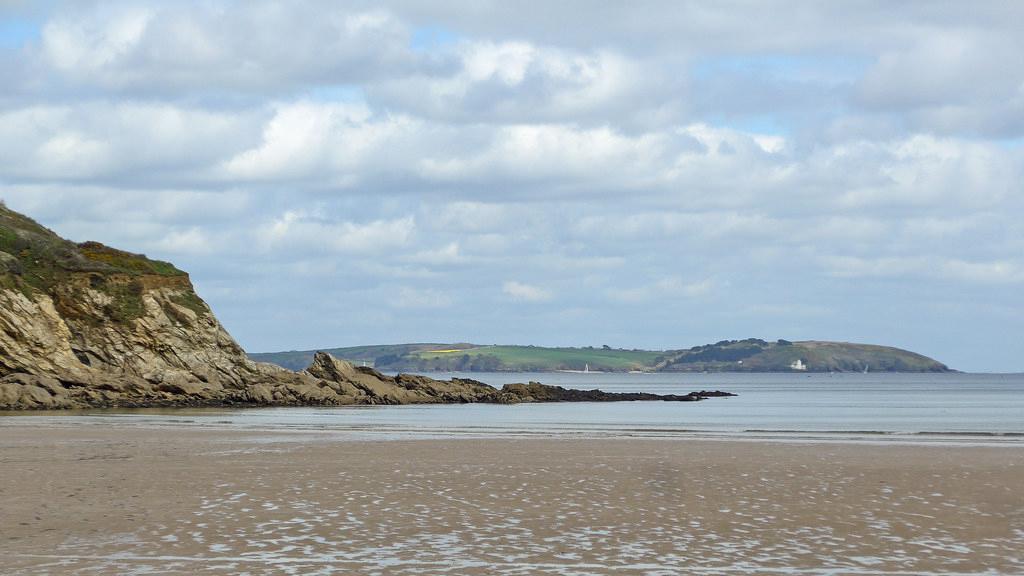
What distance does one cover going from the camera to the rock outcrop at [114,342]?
225ft

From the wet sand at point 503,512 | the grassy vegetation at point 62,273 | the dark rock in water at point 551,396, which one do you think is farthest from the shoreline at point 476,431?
the dark rock in water at point 551,396

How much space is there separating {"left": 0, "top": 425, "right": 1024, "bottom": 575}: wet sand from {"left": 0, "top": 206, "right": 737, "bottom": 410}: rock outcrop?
122 feet

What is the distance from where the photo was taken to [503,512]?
20266 millimetres

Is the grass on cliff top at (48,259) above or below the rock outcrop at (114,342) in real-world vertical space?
above

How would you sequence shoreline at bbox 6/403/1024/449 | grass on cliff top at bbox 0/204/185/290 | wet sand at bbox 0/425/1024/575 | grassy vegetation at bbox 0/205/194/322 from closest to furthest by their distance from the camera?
wet sand at bbox 0/425/1024/575, shoreline at bbox 6/403/1024/449, grassy vegetation at bbox 0/205/194/322, grass on cliff top at bbox 0/204/185/290


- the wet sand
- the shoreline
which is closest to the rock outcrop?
the shoreline

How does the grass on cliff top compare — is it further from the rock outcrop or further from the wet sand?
the wet sand

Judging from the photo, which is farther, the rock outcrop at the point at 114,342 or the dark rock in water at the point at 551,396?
the dark rock in water at the point at 551,396

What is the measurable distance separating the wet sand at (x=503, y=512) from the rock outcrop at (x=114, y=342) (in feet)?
122

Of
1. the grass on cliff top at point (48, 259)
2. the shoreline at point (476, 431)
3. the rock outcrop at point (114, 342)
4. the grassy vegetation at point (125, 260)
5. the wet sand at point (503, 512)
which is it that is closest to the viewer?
the wet sand at point (503, 512)

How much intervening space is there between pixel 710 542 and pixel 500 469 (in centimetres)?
1193

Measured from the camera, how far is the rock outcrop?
6844 centimetres

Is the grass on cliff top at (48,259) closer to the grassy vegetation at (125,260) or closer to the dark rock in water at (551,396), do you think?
the grassy vegetation at (125,260)

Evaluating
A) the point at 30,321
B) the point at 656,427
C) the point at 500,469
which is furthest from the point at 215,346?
the point at 500,469
